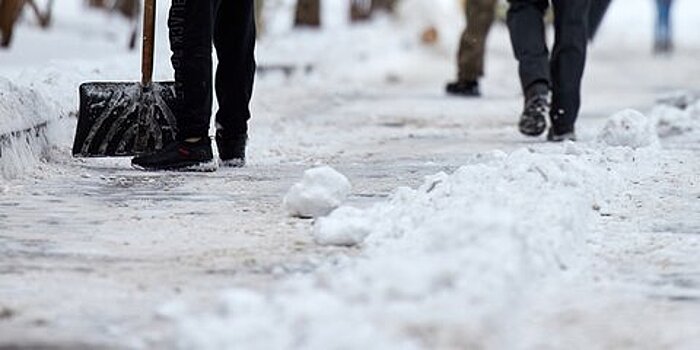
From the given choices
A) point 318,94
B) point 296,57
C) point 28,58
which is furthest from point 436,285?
point 296,57

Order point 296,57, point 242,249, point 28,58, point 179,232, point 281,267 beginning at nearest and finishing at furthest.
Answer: point 281,267, point 242,249, point 179,232, point 28,58, point 296,57

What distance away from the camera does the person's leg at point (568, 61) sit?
25.6 feet

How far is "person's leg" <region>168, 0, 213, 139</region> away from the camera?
608 cm

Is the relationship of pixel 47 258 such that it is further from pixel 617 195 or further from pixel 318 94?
pixel 318 94

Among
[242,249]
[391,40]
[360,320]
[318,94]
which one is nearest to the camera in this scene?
[360,320]

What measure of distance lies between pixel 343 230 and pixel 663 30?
73.3 feet

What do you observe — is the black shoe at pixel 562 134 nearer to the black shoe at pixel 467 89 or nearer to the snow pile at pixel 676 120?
the snow pile at pixel 676 120

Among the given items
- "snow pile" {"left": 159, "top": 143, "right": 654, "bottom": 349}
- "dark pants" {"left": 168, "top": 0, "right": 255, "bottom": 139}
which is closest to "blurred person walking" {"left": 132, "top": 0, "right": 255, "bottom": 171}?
"dark pants" {"left": 168, "top": 0, "right": 255, "bottom": 139}

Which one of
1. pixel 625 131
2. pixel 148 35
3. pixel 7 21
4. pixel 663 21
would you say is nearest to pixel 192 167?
pixel 148 35

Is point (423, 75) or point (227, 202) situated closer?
point (227, 202)

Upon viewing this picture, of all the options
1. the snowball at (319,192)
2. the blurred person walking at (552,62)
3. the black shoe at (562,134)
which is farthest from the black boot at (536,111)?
the snowball at (319,192)

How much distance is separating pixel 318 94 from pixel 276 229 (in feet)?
→ 28.6

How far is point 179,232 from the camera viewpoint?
458cm

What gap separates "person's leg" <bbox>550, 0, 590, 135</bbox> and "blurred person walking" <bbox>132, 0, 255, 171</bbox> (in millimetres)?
1916
